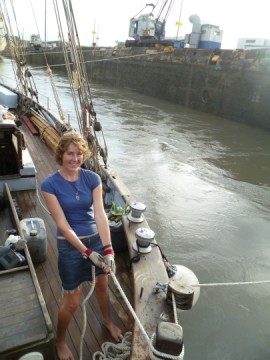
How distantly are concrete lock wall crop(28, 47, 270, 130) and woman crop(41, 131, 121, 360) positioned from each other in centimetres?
1613

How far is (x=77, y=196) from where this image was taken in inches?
86.8

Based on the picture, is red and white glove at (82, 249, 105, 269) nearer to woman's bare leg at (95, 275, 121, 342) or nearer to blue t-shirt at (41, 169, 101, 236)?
blue t-shirt at (41, 169, 101, 236)

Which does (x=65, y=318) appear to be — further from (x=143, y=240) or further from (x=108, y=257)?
(x=143, y=240)

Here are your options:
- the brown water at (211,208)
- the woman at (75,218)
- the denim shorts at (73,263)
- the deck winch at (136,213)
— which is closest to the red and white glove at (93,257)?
the woman at (75,218)

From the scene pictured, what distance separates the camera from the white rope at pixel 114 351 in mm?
2585

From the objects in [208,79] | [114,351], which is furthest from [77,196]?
[208,79]

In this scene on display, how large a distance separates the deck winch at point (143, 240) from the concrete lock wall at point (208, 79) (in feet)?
51.3

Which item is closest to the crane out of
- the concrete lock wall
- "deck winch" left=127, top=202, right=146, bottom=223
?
the concrete lock wall

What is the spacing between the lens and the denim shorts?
2.25m

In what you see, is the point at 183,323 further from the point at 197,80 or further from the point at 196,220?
the point at 197,80

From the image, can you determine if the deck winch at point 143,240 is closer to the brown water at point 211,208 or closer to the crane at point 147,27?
the brown water at point 211,208

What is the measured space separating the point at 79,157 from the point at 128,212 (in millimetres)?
1818

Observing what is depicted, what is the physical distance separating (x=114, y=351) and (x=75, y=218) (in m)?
1.39

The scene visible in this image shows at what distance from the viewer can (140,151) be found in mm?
12797
